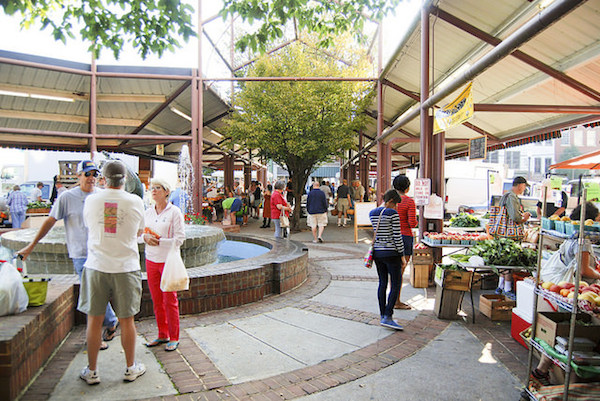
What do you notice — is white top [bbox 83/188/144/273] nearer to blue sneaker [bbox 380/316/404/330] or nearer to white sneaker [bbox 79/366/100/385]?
white sneaker [bbox 79/366/100/385]

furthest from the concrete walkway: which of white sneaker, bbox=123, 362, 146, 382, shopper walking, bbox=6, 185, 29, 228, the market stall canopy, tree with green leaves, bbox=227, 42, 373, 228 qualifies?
shopper walking, bbox=6, 185, 29, 228

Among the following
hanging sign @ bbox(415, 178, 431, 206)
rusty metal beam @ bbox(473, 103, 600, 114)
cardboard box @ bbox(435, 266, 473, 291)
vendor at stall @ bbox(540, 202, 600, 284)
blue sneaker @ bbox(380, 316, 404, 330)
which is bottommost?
blue sneaker @ bbox(380, 316, 404, 330)

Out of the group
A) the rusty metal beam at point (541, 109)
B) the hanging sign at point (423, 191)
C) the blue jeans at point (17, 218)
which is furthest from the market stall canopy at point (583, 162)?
the blue jeans at point (17, 218)

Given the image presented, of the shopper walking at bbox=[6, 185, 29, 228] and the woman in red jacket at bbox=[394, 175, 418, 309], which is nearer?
the woman in red jacket at bbox=[394, 175, 418, 309]

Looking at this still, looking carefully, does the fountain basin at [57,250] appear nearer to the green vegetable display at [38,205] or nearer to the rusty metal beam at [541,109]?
the rusty metal beam at [541,109]

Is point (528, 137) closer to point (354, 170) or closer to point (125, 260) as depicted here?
point (125, 260)

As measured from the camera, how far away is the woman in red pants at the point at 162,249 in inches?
152

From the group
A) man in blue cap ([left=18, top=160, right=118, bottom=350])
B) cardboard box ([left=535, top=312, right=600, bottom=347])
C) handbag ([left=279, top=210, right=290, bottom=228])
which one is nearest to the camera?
cardboard box ([left=535, top=312, right=600, bottom=347])

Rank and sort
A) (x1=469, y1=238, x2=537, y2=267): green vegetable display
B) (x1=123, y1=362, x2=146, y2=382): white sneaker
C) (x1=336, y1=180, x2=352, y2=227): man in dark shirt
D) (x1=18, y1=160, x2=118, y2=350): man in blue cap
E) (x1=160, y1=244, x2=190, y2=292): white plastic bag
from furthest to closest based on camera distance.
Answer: (x1=336, y1=180, x2=352, y2=227): man in dark shirt < (x1=469, y1=238, x2=537, y2=267): green vegetable display < (x1=18, y1=160, x2=118, y2=350): man in blue cap < (x1=160, y1=244, x2=190, y2=292): white plastic bag < (x1=123, y1=362, x2=146, y2=382): white sneaker

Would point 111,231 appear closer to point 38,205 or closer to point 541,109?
point 541,109

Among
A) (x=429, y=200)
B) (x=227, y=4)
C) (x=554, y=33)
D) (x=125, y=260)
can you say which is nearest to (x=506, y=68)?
(x=554, y=33)

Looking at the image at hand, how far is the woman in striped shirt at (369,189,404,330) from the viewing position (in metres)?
4.70

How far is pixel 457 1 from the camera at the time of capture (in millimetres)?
7047

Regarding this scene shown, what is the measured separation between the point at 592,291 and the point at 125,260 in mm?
3877
